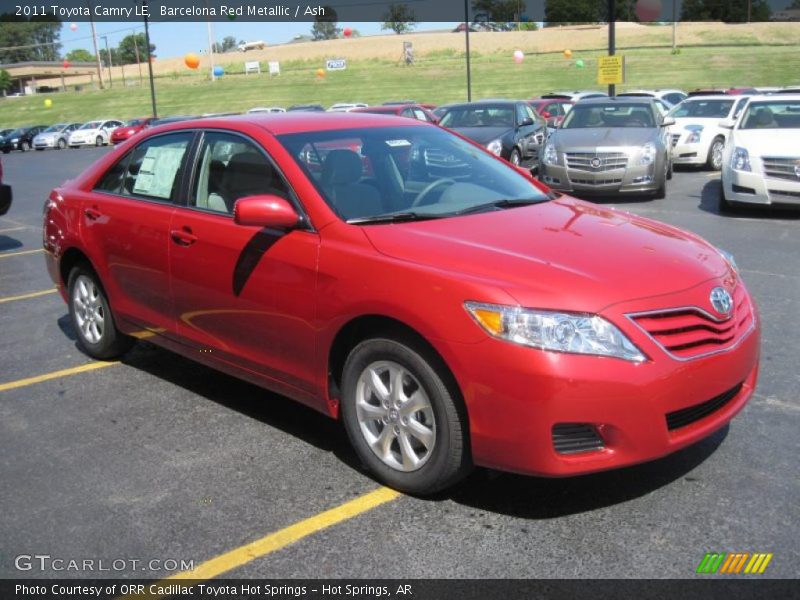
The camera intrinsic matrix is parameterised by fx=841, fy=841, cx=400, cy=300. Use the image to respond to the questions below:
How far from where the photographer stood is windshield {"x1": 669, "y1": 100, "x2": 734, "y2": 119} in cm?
1780

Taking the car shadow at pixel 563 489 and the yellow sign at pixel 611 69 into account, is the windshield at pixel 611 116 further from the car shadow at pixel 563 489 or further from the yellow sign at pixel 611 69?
the car shadow at pixel 563 489

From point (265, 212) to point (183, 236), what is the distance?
940 millimetres

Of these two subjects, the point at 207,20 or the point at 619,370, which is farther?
the point at 207,20

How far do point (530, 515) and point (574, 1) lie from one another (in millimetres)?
129617

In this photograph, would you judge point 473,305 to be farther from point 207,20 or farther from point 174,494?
point 207,20

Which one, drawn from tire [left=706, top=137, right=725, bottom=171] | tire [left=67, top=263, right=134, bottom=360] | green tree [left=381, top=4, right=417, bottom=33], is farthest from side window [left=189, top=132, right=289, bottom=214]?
green tree [left=381, top=4, right=417, bottom=33]

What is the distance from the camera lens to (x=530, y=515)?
3498mm

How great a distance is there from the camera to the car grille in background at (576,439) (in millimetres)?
3203

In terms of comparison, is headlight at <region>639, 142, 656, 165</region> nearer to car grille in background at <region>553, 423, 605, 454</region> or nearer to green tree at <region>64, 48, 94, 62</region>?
car grille in background at <region>553, 423, 605, 454</region>

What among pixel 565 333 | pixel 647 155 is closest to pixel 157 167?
pixel 565 333

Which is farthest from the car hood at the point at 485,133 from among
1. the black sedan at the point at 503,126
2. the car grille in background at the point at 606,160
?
the car grille in background at the point at 606,160

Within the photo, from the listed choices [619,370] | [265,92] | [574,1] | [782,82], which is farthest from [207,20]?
[619,370]

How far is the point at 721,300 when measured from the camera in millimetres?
3592

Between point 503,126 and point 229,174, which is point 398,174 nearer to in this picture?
point 229,174
